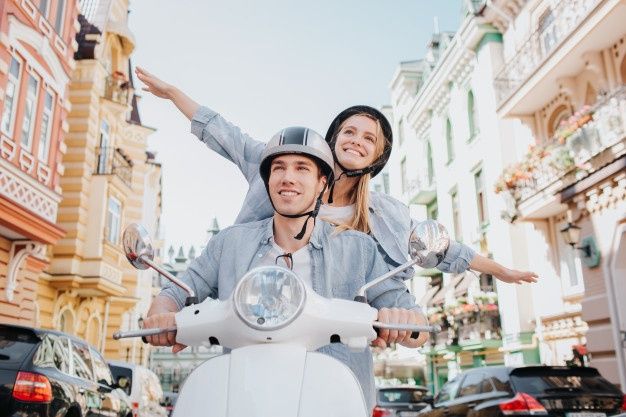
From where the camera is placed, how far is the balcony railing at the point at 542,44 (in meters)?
13.3

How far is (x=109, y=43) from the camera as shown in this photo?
21047 millimetres

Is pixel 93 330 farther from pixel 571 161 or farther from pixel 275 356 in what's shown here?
pixel 275 356

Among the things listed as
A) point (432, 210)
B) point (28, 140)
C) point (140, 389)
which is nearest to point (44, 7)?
point (28, 140)

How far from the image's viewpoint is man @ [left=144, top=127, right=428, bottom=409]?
2273 mm

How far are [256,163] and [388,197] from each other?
75 cm

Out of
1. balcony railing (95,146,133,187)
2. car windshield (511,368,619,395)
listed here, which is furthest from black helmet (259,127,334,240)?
balcony railing (95,146,133,187)

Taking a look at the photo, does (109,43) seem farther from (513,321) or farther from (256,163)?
(256,163)

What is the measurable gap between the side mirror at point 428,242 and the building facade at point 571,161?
961cm

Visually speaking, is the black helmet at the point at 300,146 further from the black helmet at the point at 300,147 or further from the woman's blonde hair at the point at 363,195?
the woman's blonde hair at the point at 363,195

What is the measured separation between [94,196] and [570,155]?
506 inches

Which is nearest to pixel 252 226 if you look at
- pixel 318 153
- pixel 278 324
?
pixel 318 153

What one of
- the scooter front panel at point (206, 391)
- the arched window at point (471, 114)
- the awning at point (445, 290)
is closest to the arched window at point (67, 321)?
the awning at point (445, 290)

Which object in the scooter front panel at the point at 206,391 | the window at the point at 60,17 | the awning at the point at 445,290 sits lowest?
the scooter front panel at the point at 206,391

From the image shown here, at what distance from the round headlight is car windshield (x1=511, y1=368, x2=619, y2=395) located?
5.98 m
